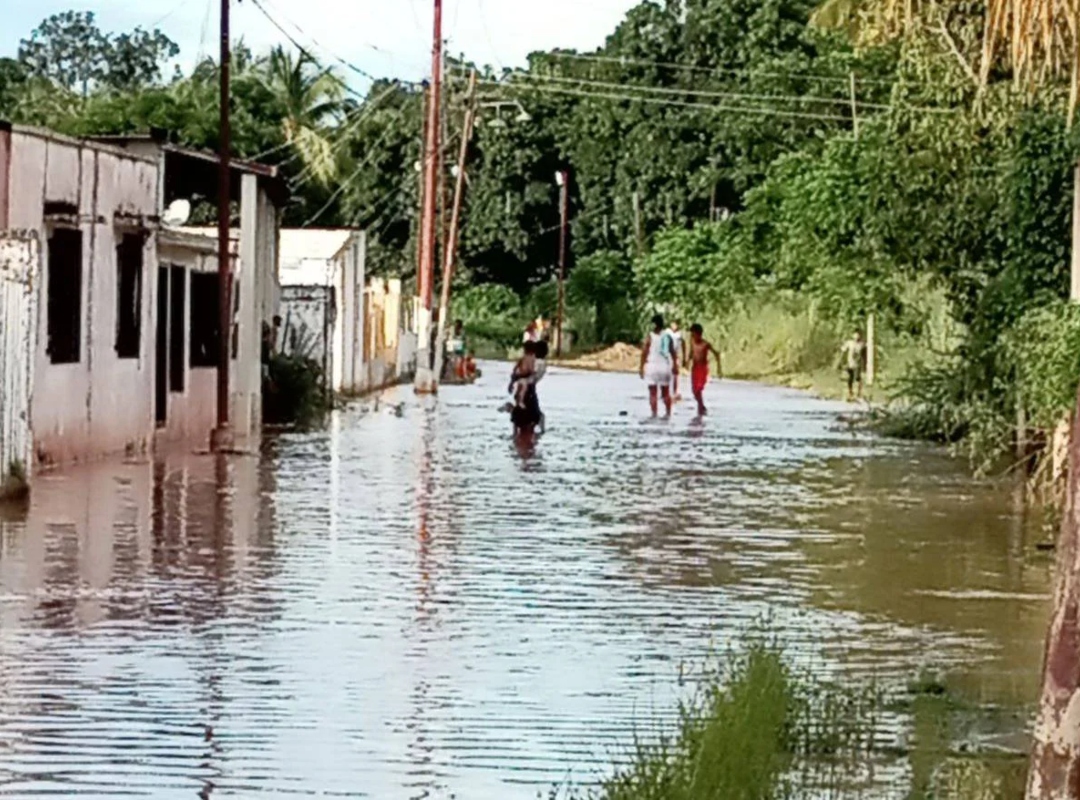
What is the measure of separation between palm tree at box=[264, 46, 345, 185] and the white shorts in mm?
30923

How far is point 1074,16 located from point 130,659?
5.81 meters

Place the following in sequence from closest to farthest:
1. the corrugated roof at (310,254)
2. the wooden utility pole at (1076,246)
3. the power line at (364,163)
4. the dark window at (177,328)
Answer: the wooden utility pole at (1076,246)
the dark window at (177,328)
the corrugated roof at (310,254)
the power line at (364,163)

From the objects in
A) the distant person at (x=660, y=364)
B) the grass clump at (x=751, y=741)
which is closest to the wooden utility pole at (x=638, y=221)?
the distant person at (x=660, y=364)

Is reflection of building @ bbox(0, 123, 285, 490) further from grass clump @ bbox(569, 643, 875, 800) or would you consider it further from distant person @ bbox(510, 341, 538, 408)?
grass clump @ bbox(569, 643, 875, 800)

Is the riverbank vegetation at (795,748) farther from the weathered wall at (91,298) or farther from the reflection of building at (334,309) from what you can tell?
the reflection of building at (334,309)

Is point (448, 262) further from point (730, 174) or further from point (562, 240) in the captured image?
point (562, 240)

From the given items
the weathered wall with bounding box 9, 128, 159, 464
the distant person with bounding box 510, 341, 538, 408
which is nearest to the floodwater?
the weathered wall with bounding box 9, 128, 159, 464

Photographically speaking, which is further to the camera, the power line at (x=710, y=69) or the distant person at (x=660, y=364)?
the power line at (x=710, y=69)

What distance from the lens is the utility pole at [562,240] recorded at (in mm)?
90312

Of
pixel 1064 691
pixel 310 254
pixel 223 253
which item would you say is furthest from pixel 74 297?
pixel 310 254

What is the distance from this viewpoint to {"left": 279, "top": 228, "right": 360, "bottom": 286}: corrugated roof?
51.6m

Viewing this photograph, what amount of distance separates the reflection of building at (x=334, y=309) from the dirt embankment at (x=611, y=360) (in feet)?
69.5

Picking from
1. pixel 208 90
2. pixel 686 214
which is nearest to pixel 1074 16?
pixel 208 90

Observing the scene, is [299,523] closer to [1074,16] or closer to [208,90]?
[1074,16]
